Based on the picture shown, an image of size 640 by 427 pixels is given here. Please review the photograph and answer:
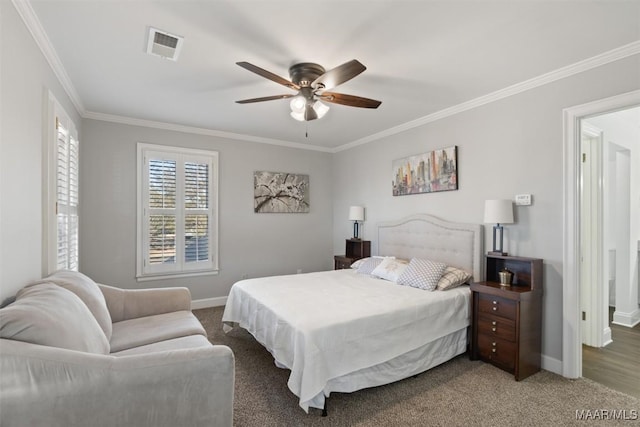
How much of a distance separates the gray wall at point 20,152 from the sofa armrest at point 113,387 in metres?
0.69

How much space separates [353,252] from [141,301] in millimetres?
3244

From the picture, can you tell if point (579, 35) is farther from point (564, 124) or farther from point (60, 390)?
point (60, 390)

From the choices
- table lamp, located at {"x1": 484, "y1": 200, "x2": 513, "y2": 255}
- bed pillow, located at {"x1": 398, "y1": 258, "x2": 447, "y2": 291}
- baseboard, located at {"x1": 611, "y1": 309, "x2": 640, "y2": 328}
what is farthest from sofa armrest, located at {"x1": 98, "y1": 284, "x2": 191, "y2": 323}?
baseboard, located at {"x1": 611, "y1": 309, "x2": 640, "y2": 328}

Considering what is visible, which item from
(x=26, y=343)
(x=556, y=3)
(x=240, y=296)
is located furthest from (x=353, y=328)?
(x=556, y=3)

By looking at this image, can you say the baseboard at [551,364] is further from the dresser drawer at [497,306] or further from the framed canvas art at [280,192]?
the framed canvas art at [280,192]

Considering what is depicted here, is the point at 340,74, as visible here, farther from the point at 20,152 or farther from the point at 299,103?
the point at 20,152

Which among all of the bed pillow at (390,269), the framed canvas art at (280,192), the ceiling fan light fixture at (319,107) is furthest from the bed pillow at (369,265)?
the ceiling fan light fixture at (319,107)

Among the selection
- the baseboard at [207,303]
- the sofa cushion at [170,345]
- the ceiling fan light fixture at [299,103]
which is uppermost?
the ceiling fan light fixture at [299,103]

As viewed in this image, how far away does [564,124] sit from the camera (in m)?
2.66

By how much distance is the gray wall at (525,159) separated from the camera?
2.63 metres

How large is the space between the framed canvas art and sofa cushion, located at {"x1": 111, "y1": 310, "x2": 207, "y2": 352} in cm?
264

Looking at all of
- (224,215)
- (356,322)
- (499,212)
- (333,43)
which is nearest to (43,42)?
(333,43)

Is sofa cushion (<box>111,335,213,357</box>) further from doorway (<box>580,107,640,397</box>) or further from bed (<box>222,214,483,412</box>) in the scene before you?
doorway (<box>580,107,640,397</box>)

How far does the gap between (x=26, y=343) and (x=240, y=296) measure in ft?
6.53
